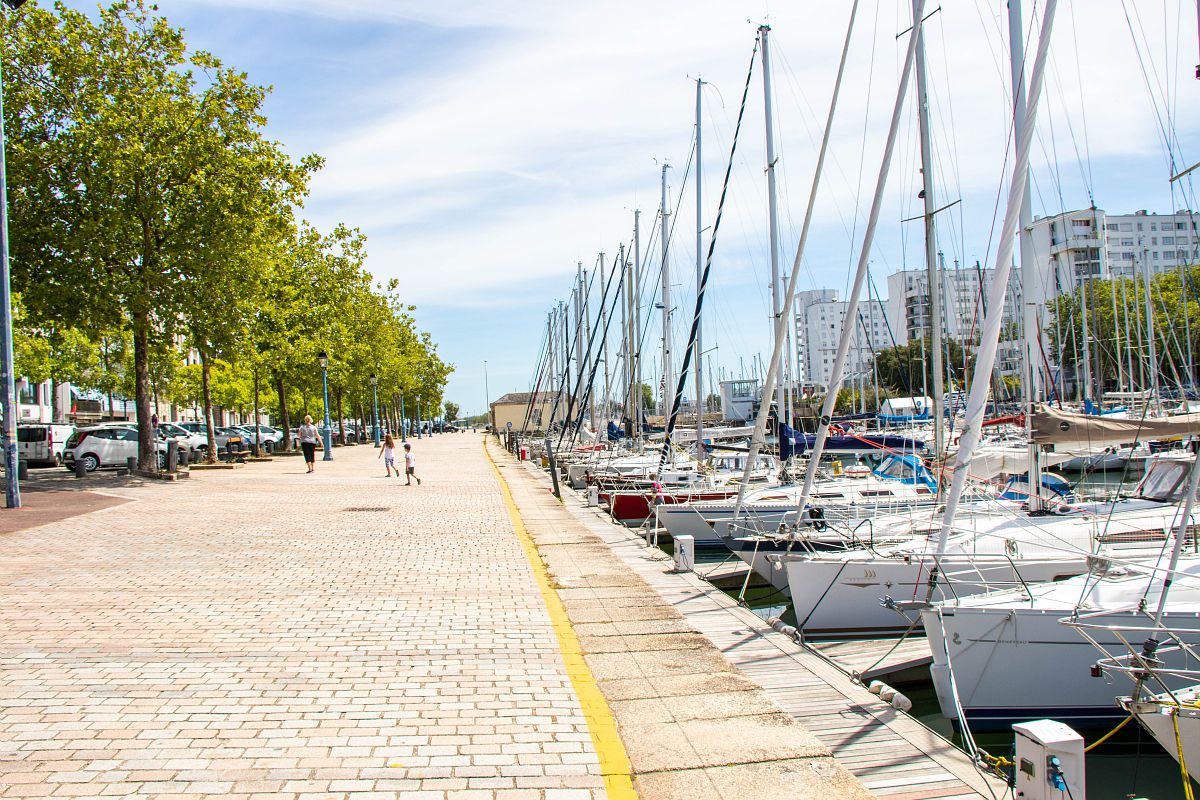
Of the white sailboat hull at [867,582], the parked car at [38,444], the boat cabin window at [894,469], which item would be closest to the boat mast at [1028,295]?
the white sailboat hull at [867,582]

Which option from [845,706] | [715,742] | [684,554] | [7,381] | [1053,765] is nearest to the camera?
[1053,765]

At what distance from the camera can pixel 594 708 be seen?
6.45 metres

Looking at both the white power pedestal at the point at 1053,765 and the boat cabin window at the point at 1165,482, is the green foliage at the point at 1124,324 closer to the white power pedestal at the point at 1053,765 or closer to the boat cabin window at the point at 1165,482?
the boat cabin window at the point at 1165,482

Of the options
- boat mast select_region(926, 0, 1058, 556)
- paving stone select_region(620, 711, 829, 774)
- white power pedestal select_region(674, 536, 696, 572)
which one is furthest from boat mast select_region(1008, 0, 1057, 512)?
paving stone select_region(620, 711, 829, 774)

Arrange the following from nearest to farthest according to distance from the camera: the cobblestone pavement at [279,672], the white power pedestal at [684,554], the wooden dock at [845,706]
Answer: the cobblestone pavement at [279,672]
the wooden dock at [845,706]
the white power pedestal at [684,554]

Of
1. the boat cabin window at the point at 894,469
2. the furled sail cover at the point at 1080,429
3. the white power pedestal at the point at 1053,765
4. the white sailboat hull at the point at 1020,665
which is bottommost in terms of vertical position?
the white sailboat hull at the point at 1020,665

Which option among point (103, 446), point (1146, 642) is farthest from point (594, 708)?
point (103, 446)

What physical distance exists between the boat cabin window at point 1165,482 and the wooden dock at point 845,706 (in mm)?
5607

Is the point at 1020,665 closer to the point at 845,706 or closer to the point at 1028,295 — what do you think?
the point at 845,706

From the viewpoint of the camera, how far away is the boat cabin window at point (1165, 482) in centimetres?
1356

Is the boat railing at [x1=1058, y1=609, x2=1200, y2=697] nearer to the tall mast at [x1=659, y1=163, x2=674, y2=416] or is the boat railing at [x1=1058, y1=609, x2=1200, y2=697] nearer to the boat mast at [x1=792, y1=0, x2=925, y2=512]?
the boat mast at [x1=792, y1=0, x2=925, y2=512]

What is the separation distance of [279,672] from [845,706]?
14.1 feet

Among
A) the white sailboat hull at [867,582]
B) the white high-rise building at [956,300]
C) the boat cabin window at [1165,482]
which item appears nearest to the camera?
the white sailboat hull at [867,582]

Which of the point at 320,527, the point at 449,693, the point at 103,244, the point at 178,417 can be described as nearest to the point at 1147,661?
the point at 449,693
